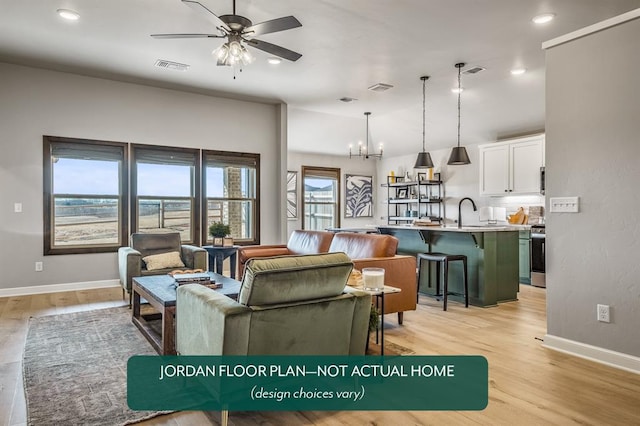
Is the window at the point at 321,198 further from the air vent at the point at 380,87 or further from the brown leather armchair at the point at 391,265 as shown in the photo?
the brown leather armchair at the point at 391,265

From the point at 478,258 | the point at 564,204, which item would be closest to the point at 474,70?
the point at 478,258

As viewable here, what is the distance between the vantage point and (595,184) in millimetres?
3127

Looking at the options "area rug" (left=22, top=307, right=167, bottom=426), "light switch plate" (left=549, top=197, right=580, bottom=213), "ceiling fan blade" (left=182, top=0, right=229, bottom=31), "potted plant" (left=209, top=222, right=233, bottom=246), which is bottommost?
"area rug" (left=22, top=307, right=167, bottom=426)

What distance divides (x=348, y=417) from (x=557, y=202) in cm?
245

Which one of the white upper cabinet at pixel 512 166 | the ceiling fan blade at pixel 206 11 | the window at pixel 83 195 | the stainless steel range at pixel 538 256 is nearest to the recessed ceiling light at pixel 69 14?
the ceiling fan blade at pixel 206 11

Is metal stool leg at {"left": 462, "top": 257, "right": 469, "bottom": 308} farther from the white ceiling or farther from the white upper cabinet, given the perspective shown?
the white upper cabinet

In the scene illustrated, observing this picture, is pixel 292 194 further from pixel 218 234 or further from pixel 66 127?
pixel 66 127

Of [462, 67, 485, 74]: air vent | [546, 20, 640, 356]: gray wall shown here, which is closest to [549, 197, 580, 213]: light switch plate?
[546, 20, 640, 356]: gray wall

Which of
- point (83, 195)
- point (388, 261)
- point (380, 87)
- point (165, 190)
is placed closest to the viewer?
point (388, 261)

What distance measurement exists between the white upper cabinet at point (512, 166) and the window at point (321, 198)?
3681 mm

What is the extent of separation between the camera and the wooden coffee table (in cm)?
299

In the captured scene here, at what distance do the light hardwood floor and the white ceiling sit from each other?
297 centimetres

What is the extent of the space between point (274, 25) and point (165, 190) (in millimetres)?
3942

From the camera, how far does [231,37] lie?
10.9 ft
